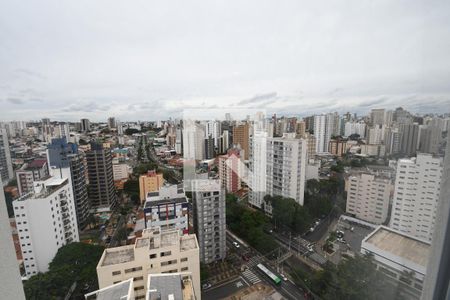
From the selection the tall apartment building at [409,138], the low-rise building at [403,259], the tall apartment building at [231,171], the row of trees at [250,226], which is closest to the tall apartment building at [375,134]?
the tall apartment building at [409,138]

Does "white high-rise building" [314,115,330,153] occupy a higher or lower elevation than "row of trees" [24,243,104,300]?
higher

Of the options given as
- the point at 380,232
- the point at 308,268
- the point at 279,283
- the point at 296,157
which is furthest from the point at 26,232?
the point at 296,157

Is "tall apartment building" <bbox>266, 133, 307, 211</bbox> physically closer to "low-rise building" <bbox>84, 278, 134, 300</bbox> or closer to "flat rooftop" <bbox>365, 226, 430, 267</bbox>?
"low-rise building" <bbox>84, 278, 134, 300</bbox>

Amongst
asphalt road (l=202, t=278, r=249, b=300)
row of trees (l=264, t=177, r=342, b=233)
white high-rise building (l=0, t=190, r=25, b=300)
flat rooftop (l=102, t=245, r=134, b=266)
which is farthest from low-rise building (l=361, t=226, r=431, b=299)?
row of trees (l=264, t=177, r=342, b=233)

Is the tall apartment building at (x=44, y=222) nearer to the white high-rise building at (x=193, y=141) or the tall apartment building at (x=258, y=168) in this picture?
the white high-rise building at (x=193, y=141)

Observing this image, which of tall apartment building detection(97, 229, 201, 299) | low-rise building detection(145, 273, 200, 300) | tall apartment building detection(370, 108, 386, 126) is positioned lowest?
tall apartment building detection(97, 229, 201, 299)

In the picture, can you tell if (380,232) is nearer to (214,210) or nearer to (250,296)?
(250,296)
